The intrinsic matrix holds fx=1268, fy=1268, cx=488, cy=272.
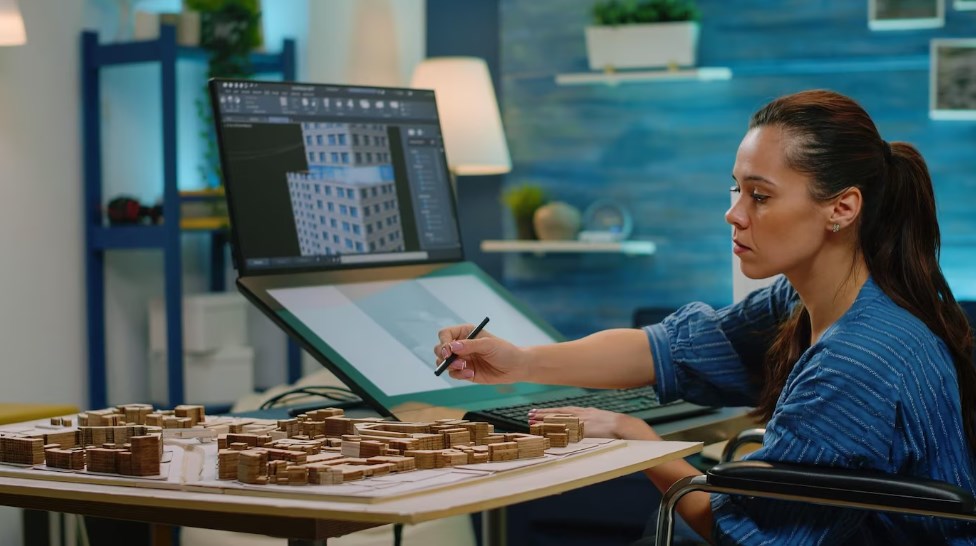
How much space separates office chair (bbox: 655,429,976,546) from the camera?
140 cm

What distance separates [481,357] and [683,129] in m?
2.77

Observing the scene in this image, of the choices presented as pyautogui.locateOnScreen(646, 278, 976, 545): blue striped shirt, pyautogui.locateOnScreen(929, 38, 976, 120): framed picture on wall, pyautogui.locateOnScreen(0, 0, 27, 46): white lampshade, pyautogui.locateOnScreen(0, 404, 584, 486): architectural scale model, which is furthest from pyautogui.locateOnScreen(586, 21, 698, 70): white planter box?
pyautogui.locateOnScreen(0, 404, 584, 486): architectural scale model

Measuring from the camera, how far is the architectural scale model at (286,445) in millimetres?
1312

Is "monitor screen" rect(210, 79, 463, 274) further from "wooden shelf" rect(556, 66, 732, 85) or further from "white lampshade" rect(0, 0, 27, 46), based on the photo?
"wooden shelf" rect(556, 66, 732, 85)

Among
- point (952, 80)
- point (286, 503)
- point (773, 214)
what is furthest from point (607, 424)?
point (952, 80)

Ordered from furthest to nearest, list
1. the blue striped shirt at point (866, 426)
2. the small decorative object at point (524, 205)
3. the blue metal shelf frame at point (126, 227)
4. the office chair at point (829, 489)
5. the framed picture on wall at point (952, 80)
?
the small decorative object at point (524, 205)
the framed picture on wall at point (952, 80)
the blue metal shelf frame at point (126, 227)
the blue striped shirt at point (866, 426)
the office chair at point (829, 489)

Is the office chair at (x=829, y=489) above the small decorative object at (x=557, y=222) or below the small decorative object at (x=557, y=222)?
below

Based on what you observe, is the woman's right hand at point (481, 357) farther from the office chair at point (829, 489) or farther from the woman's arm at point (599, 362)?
the office chair at point (829, 489)

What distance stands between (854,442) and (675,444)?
8.5 inches

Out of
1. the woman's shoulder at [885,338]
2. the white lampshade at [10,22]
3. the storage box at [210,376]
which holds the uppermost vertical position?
the white lampshade at [10,22]

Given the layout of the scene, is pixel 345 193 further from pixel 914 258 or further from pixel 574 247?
pixel 574 247

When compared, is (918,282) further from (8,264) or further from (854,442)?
(8,264)

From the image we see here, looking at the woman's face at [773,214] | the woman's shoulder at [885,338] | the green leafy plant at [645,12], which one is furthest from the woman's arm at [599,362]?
the green leafy plant at [645,12]

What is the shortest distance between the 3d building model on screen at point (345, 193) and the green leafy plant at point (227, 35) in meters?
2.09
